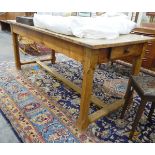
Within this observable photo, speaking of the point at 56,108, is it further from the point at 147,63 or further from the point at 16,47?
the point at 147,63

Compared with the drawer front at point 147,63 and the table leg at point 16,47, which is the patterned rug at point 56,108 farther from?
the drawer front at point 147,63

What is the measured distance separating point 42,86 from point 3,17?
4773 mm

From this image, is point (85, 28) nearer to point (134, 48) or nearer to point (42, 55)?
point (134, 48)

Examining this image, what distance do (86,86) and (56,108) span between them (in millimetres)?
590

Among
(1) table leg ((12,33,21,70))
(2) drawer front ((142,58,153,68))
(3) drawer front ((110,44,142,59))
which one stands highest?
(3) drawer front ((110,44,142,59))

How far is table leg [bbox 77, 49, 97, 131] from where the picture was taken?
1.23 meters

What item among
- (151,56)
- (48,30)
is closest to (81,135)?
(48,30)

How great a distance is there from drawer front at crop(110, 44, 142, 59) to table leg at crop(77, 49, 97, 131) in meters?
0.20

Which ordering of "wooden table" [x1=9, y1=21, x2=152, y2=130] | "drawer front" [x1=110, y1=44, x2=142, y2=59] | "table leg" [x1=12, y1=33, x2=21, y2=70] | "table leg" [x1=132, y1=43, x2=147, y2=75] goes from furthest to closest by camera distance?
"table leg" [x1=12, y1=33, x2=21, y2=70] < "table leg" [x1=132, y1=43, x2=147, y2=75] < "drawer front" [x1=110, y1=44, x2=142, y2=59] < "wooden table" [x1=9, y1=21, x2=152, y2=130]

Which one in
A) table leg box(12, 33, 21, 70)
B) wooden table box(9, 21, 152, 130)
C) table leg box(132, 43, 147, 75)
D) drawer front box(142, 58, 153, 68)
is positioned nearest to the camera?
wooden table box(9, 21, 152, 130)

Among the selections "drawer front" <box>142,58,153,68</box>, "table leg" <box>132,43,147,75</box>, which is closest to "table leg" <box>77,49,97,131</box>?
"table leg" <box>132,43,147,75</box>

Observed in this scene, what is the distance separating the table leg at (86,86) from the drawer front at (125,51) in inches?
7.7

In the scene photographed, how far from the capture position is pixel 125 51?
1.42m

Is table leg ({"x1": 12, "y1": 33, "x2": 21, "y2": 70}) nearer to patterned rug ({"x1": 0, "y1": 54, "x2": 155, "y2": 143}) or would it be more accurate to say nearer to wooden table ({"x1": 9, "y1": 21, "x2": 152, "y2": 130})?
patterned rug ({"x1": 0, "y1": 54, "x2": 155, "y2": 143})
